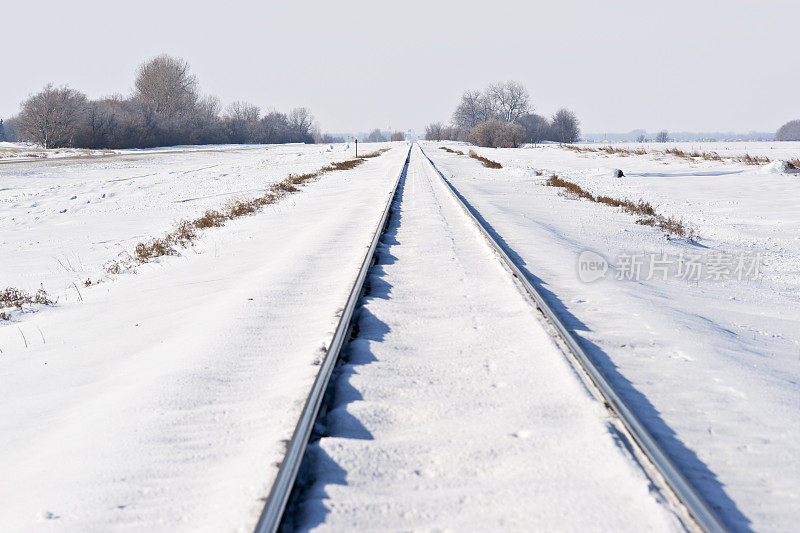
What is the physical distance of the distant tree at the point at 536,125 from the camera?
152250mm

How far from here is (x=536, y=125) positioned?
162875mm

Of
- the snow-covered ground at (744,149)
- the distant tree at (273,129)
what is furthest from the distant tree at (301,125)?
the snow-covered ground at (744,149)

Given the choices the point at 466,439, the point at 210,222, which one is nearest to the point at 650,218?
the point at 210,222

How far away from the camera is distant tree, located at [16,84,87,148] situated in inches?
2515

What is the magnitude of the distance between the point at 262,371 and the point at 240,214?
37.4ft

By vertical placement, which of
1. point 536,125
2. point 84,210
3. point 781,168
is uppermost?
point 536,125

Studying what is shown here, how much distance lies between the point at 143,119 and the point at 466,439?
3419 inches

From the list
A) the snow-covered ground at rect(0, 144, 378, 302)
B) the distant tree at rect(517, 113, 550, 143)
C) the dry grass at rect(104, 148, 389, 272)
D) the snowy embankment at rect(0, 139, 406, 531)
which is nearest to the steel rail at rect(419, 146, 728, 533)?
the snowy embankment at rect(0, 139, 406, 531)

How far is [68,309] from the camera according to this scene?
703cm

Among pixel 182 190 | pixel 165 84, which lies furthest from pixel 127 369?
pixel 165 84

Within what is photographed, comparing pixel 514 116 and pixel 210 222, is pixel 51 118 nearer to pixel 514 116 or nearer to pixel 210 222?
pixel 210 222

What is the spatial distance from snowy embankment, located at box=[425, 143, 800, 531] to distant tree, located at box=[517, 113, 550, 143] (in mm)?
143284

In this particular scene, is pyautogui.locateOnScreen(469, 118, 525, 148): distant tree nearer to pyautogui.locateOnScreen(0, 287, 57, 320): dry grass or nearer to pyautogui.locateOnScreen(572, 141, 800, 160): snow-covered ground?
pyautogui.locateOnScreen(572, 141, 800, 160): snow-covered ground

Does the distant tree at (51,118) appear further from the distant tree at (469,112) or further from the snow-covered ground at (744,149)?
the distant tree at (469,112)
